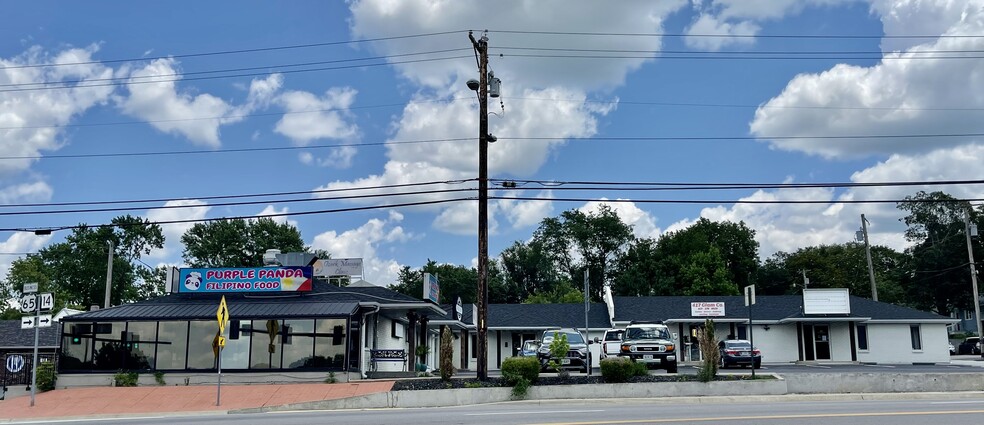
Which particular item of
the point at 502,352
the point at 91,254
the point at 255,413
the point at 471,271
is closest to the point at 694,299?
the point at 502,352

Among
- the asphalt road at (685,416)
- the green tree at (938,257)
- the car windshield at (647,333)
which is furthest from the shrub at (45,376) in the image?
the green tree at (938,257)

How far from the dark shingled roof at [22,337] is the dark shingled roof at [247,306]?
473 inches

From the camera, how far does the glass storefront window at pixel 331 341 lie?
2730cm

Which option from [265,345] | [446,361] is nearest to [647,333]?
[446,361]

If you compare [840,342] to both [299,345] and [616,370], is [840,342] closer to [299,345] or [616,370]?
[616,370]

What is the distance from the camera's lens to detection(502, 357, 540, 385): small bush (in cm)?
2161

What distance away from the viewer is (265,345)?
→ 90.9 ft

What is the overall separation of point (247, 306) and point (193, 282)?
339 centimetres

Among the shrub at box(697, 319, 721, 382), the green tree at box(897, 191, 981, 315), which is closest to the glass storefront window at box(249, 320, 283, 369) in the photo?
the shrub at box(697, 319, 721, 382)

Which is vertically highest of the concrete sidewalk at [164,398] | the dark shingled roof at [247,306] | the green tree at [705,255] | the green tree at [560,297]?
the green tree at [705,255]

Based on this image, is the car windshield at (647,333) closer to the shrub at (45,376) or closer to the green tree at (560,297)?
the shrub at (45,376)

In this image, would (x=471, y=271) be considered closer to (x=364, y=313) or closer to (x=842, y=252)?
(x=842, y=252)

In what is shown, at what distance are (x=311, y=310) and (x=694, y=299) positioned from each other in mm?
28637

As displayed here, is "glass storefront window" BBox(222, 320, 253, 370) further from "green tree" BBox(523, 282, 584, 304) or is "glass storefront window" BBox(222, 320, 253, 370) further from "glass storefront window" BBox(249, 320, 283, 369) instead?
"green tree" BBox(523, 282, 584, 304)
